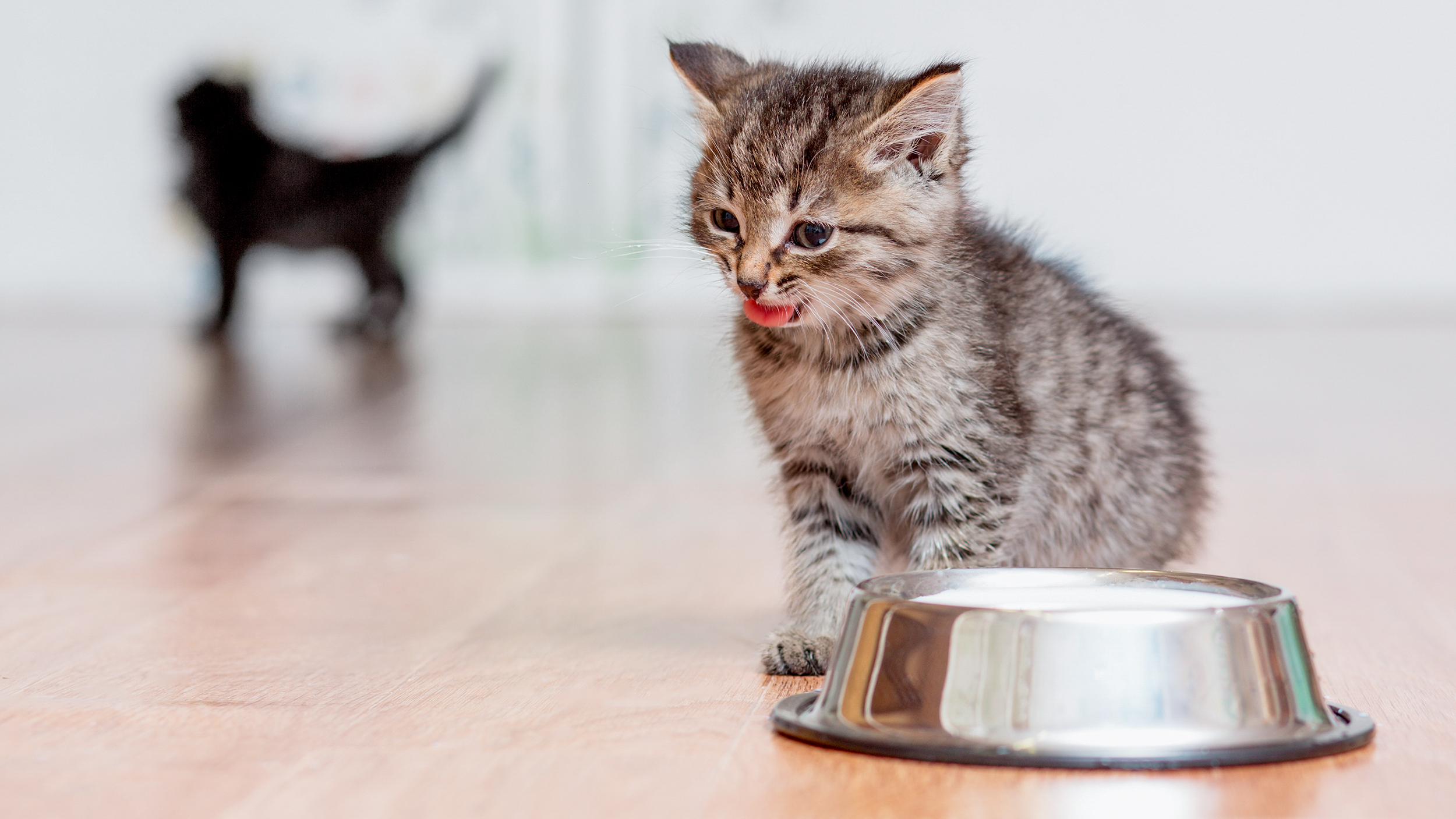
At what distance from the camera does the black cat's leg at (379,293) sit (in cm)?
704

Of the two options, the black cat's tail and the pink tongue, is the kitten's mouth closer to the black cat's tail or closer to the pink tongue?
the pink tongue

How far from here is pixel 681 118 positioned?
6.99 m

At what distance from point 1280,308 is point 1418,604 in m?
5.91

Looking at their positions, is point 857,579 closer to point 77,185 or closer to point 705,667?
point 705,667

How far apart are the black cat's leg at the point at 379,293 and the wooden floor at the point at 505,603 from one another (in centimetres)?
187

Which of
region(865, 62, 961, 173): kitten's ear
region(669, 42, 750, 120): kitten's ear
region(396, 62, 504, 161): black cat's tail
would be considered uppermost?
region(396, 62, 504, 161): black cat's tail

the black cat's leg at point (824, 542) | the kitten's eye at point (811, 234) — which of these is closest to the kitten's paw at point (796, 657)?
the black cat's leg at point (824, 542)

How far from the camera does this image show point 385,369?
5703mm

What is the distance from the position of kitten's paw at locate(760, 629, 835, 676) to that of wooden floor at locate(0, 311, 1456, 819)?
0.08ft

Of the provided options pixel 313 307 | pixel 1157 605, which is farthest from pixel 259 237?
pixel 1157 605

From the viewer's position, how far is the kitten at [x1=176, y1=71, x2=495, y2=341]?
6.84 metres

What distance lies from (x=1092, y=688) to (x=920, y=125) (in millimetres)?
790

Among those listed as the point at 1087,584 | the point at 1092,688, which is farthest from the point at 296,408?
the point at 1092,688

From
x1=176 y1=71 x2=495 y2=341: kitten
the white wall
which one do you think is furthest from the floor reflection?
the white wall
